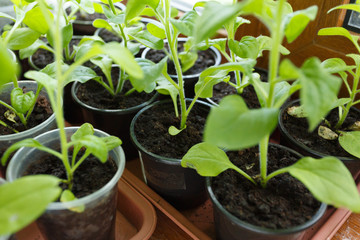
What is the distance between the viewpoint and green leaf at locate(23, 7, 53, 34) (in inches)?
26.5

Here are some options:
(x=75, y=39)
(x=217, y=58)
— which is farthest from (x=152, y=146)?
(x=75, y=39)

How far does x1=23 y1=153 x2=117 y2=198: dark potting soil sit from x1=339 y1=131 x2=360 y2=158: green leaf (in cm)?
48

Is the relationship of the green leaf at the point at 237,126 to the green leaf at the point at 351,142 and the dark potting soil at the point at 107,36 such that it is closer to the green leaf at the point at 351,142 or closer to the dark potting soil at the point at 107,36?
the green leaf at the point at 351,142

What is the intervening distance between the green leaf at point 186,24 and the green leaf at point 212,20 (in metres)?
0.14

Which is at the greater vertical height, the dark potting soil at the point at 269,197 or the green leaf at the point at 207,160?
the green leaf at the point at 207,160

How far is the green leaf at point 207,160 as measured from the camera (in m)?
0.60

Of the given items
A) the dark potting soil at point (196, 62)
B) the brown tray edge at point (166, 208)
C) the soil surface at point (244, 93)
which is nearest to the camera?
the brown tray edge at point (166, 208)

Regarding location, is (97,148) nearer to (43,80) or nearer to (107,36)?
(43,80)

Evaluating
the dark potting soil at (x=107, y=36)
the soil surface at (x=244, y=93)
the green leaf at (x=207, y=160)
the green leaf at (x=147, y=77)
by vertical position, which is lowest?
the soil surface at (x=244, y=93)

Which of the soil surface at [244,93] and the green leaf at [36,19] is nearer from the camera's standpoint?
the green leaf at [36,19]

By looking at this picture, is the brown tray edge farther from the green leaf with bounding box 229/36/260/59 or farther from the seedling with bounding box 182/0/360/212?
the green leaf with bounding box 229/36/260/59

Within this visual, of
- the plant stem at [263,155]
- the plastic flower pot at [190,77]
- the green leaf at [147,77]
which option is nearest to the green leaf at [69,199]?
the green leaf at [147,77]

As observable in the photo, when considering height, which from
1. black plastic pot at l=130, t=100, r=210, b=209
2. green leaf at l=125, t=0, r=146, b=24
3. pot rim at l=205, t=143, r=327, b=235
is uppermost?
green leaf at l=125, t=0, r=146, b=24

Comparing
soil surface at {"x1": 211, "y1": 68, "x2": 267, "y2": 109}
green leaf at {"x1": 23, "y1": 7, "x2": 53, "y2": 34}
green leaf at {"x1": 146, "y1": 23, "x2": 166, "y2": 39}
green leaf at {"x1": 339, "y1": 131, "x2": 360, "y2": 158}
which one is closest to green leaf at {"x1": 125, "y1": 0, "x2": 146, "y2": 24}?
green leaf at {"x1": 146, "y1": 23, "x2": 166, "y2": 39}
